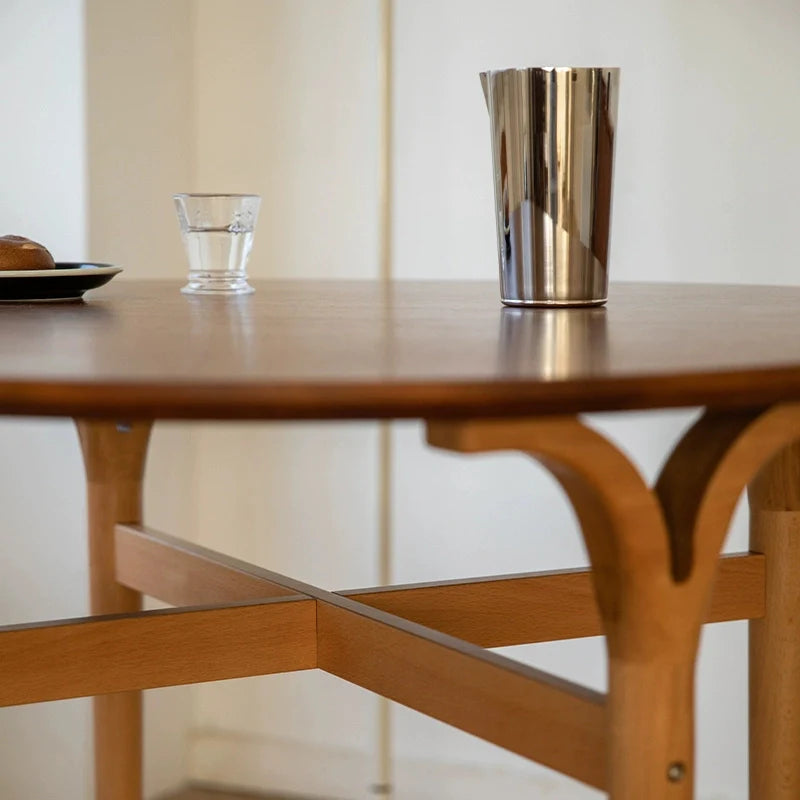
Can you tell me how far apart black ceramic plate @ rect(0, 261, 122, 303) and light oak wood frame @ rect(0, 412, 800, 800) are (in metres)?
0.31

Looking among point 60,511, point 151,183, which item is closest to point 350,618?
point 60,511

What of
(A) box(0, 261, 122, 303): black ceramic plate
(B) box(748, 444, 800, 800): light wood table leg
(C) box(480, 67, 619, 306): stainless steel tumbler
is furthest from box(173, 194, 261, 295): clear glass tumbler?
(B) box(748, 444, 800, 800): light wood table leg

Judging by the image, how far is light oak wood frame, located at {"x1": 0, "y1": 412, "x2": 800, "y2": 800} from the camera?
0.75 meters

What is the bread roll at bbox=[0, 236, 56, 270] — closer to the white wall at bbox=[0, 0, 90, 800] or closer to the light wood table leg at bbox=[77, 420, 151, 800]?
the light wood table leg at bbox=[77, 420, 151, 800]

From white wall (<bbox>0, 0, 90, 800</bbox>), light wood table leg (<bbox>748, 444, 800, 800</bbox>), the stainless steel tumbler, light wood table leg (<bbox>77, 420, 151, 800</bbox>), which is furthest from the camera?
white wall (<bbox>0, 0, 90, 800</bbox>)

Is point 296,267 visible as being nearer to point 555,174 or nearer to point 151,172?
point 151,172

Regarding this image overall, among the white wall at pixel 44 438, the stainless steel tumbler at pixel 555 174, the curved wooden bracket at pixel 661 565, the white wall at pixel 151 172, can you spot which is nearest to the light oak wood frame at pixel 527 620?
the curved wooden bracket at pixel 661 565

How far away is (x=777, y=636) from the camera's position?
1.38 meters

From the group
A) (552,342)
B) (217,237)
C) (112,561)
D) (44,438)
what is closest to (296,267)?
(44,438)

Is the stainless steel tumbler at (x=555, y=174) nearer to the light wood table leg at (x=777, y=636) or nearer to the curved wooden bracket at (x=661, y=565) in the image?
the curved wooden bracket at (x=661, y=565)

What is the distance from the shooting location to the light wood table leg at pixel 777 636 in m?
1.37

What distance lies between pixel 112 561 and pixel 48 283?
578mm

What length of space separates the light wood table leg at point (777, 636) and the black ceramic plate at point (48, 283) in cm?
67

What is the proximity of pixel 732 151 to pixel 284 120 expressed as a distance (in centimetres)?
Answer: 76
